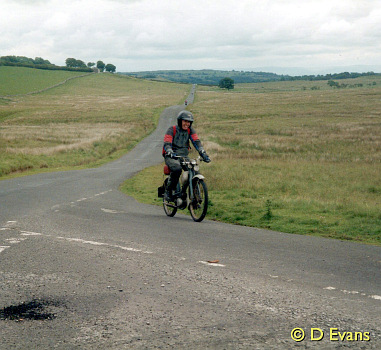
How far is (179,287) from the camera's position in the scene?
564 cm

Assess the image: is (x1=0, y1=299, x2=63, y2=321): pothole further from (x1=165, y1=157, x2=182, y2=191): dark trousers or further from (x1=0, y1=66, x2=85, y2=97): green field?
(x1=0, y1=66, x2=85, y2=97): green field

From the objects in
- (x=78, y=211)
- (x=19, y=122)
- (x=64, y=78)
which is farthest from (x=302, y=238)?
(x=64, y=78)

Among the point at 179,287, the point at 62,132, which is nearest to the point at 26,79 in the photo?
the point at 62,132

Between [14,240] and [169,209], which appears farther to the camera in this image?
[169,209]

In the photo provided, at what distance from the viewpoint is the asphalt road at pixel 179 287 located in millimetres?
4285

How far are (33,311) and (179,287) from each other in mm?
1735

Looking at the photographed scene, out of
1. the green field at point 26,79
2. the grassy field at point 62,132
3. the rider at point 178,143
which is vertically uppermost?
the green field at point 26,79

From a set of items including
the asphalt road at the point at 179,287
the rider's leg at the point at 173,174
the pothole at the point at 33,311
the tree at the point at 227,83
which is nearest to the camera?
the asphalt road at the point at 179,287

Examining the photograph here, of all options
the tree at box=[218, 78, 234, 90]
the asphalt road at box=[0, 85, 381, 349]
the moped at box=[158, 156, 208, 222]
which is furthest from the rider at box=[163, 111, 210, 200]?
the tree at box=[218, 78, 234, 90]

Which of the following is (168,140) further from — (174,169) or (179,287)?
(179,287)

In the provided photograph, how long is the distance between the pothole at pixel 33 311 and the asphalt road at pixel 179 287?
11mm

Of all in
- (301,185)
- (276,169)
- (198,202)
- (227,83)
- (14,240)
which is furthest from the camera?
(227,83)

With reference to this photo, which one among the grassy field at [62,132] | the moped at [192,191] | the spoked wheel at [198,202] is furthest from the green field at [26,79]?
the spoked wheel at [198,202]

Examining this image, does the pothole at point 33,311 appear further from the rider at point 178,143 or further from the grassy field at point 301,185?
the grassy field at point 301,185
